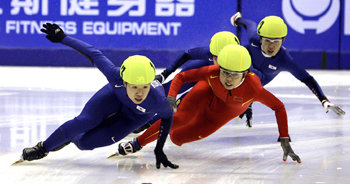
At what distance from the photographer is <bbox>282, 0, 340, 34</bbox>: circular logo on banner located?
11.4 metres

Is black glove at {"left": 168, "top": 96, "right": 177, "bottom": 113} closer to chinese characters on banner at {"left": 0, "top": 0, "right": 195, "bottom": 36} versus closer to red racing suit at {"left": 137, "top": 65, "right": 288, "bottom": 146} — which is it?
red racing suit at {"left": 137, "top": 65, "right": 288, "bottom": 146}

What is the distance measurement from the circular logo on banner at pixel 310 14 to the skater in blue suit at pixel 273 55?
18.0 feet

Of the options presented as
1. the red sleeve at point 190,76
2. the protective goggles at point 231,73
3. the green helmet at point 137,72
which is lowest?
the red sleeve at point 190,76

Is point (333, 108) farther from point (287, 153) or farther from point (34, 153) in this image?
point (34, 153)

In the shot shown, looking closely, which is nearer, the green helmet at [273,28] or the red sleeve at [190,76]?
the red sleeve at [190,76]

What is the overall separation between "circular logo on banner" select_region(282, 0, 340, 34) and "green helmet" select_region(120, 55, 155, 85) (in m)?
8.06

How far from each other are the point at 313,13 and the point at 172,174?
8178mm

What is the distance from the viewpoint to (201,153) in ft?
15.3

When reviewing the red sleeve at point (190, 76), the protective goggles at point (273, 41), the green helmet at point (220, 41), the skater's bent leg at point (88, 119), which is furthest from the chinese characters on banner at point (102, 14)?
the skater's bent leg at point (88, 119)

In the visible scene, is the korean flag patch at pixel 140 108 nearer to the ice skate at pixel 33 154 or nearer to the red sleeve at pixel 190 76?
the red sleeve at pixel 190 76

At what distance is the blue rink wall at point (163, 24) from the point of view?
11.5 m

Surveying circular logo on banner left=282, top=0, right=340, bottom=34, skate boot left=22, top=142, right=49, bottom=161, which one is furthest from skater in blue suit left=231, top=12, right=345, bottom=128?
circular logo on banner left=282, top=0, right=340, bottom=34

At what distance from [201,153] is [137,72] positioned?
3.78 ft

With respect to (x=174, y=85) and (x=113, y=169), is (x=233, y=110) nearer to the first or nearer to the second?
(x=174, y=85)
